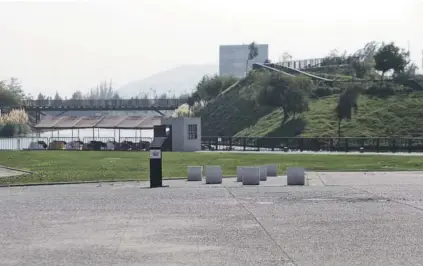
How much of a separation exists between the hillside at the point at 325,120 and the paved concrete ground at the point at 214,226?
191 ft

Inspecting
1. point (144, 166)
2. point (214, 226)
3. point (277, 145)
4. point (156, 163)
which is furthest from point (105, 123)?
point (214, 226)

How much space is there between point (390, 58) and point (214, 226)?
279 ft

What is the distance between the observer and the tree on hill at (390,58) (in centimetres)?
9581

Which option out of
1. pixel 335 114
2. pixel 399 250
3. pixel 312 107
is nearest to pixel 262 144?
pixel 335 114

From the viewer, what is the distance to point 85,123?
266 ft

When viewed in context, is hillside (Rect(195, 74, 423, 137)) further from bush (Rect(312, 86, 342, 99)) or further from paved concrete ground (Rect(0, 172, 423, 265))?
paved concrete ground (Rect(0, 172, 423, 265))

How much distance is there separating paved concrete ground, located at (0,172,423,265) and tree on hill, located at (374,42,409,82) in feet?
243

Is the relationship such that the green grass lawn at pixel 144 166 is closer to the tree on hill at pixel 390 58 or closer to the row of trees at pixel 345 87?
the row of trees at pixel 345 87

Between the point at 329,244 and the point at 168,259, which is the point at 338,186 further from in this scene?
the point at 168,259

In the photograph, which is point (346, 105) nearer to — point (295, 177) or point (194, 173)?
point (194, 173)

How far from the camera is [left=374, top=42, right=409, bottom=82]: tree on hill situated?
95812 mm

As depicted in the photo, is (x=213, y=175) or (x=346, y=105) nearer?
(x=213, y=175)

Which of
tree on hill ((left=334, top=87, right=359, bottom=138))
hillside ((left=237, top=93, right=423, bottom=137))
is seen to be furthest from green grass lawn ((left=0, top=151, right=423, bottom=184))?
tree on hill ((left=334, top=87, right=359, bottom=138))

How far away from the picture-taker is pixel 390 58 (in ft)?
314
